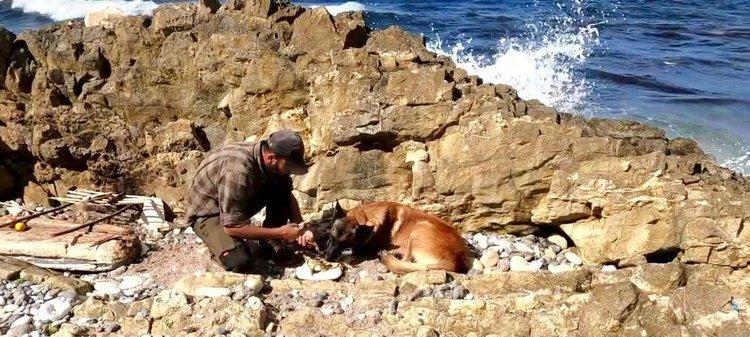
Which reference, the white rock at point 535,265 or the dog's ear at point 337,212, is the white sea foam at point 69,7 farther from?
the white rock at point 535,265

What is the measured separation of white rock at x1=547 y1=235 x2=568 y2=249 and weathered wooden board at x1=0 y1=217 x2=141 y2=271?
14.2ft

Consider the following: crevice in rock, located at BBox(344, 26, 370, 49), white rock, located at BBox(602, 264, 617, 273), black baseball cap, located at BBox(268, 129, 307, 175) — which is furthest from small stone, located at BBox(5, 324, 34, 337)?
white rock, located at BBox(602, 264, 617, 273)

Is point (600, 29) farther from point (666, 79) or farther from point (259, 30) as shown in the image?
point (259, 30)

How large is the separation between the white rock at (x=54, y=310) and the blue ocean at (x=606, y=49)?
1091 cm

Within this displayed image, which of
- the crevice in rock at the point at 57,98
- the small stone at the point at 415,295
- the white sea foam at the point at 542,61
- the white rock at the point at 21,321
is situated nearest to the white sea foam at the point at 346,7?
the white sea foam at the point at 542,61

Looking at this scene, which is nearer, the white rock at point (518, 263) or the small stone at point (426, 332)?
the small stone at point (426, 332)

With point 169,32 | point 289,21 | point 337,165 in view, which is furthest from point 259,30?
point 337,165

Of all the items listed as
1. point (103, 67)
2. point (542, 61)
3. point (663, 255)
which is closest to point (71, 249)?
point (103, 67)

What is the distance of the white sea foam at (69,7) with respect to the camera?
92.0ft

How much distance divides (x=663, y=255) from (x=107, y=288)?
513 cm

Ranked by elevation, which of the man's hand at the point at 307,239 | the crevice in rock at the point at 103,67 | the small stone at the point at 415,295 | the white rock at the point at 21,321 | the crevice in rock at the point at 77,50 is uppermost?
the crevice in rock at the point at 77,50

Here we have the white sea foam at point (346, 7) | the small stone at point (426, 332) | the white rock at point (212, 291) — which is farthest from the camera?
the white sea foam at point (346, 7)

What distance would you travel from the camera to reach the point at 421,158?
25.4 ft

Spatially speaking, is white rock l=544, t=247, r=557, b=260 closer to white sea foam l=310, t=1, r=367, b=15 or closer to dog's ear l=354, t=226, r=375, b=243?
dog's ear l=354, t=226, r=375, b=243
